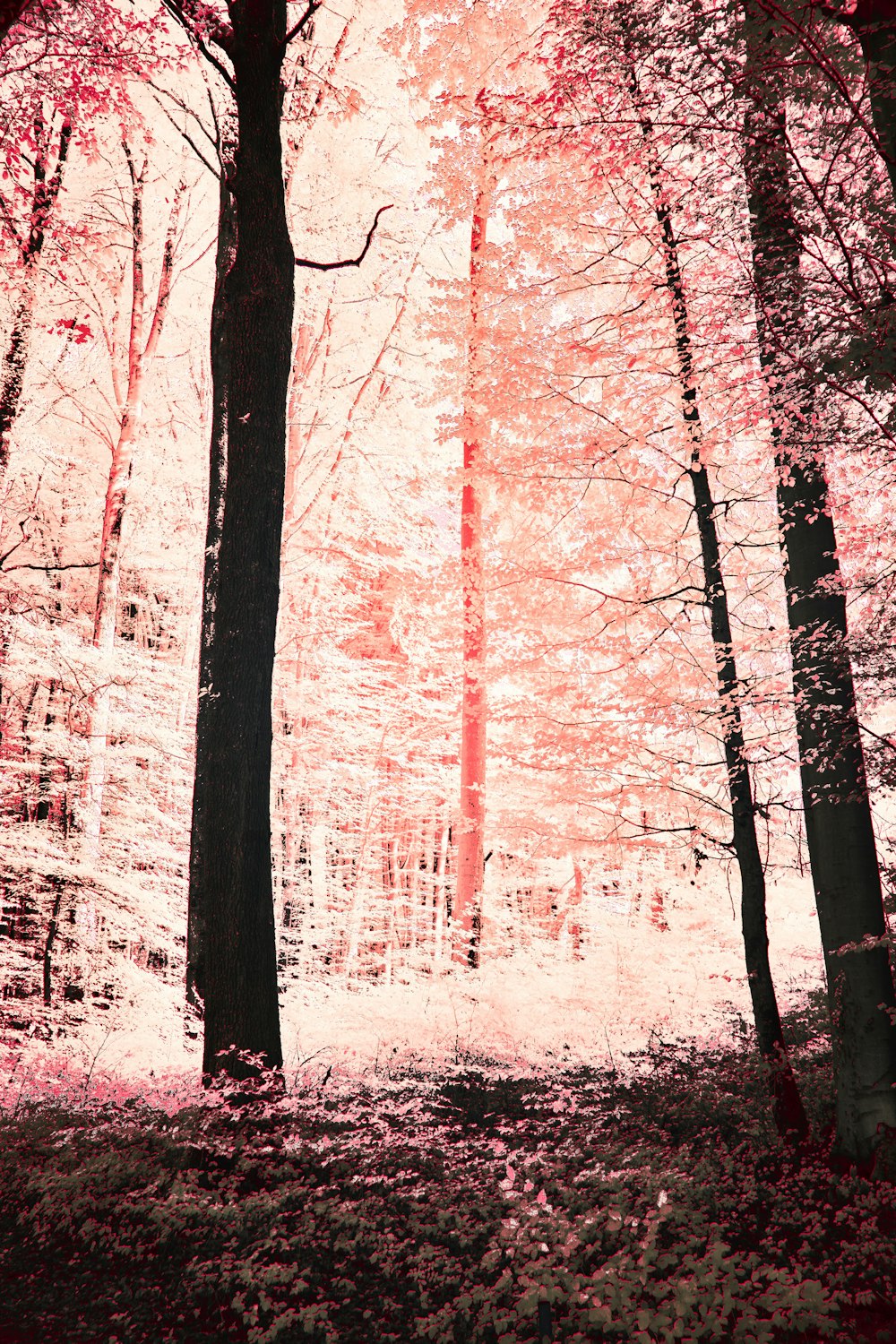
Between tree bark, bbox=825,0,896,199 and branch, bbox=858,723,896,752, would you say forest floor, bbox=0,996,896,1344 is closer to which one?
branch, bbox=858,723,896,752

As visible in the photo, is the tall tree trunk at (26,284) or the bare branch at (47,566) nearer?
the tall tree trunk at (26,284)

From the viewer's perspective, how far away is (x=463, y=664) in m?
9.78

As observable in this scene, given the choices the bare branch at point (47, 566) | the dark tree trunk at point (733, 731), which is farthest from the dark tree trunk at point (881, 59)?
the bare branch at point (47, 566)

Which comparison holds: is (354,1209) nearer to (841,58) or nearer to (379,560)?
(841,58)

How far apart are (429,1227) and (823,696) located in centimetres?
385

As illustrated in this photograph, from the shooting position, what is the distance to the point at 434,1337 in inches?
128

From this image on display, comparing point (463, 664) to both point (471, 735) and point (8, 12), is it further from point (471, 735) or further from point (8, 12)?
point (8, 12)

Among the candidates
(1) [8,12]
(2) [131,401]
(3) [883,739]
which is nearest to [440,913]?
(2) [131,401]

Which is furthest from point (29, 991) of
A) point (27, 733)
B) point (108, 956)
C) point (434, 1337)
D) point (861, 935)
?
point (861, 935)

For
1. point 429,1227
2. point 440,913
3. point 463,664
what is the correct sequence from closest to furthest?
point 429,1227 < point 463,664 < point 440,913

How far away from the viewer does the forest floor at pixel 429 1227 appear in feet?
Result: 10.8

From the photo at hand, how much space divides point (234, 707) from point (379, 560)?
732cm

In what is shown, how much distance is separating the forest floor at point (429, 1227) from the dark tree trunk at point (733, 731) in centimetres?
46

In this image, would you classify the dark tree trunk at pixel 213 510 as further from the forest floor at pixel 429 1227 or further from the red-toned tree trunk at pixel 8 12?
the red-toned tree trunk at pixel 8 12
